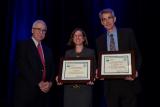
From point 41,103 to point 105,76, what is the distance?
789 mm

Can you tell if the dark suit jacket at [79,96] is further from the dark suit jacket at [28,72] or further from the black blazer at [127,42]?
the black blazer at [127,42]

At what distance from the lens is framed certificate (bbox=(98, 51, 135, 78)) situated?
3348 mm

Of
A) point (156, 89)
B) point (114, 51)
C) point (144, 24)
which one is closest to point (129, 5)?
point (144, 24)

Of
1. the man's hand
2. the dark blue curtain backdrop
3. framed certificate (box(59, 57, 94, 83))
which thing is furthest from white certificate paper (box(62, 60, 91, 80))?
the dark blue curtain backdrop

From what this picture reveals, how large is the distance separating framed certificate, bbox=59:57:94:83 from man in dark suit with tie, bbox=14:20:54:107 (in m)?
0.20

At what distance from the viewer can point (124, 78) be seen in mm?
3309

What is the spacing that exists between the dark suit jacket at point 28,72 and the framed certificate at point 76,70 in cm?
25

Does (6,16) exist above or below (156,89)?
above

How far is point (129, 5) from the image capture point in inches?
192

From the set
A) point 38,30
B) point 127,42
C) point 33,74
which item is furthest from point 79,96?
point 38,30

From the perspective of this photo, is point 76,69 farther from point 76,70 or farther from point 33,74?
point 33,74

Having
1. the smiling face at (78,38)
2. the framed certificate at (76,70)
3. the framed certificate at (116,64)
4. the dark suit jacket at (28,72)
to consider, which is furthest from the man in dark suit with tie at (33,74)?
the framed certificate at (116,64)

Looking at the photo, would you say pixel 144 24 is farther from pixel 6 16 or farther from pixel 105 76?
pixel 6 16

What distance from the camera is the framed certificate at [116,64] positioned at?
3.35 meters
